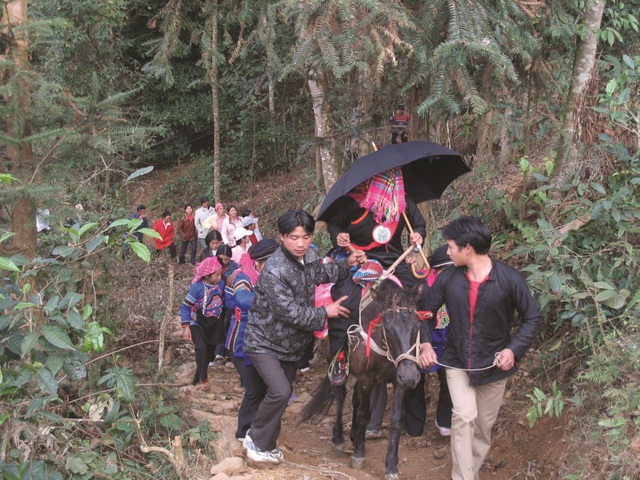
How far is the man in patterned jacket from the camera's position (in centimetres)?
547

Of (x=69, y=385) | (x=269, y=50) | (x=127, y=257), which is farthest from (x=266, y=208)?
(x=69, y=385)

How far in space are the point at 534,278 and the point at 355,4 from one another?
120 inches

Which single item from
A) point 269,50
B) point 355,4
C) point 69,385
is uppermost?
point 355,4

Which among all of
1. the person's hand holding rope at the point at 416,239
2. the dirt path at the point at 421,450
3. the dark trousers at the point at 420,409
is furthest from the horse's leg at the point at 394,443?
the person's hand holding rope at the point at 416,239

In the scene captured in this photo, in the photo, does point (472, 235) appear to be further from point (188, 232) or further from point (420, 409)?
point (188, 232)

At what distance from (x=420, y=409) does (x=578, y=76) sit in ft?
14.2

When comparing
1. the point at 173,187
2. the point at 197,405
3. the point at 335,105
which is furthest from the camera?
the point at 173,187

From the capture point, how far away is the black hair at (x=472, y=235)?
4871mm

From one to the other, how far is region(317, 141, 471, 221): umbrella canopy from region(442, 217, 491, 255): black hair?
1227 mm

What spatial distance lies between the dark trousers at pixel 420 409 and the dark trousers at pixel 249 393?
155 cm

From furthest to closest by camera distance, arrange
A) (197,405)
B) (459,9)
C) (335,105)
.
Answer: (335,105)
(197,405)
(459,9)

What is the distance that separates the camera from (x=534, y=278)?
6.14 m

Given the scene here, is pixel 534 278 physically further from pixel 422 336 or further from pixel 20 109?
pixel 20 109

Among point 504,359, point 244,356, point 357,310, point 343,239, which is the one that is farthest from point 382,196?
point 504,359
